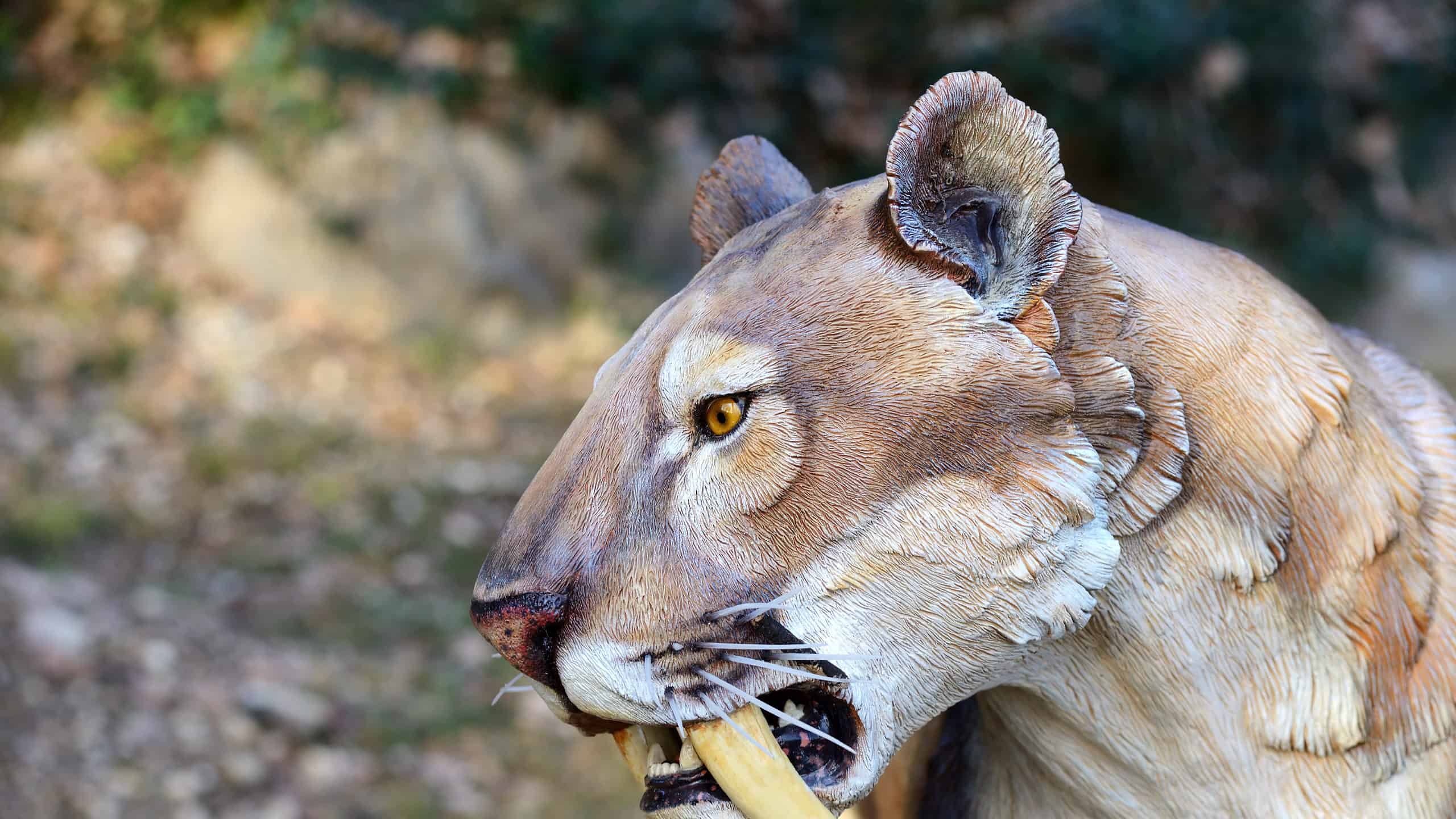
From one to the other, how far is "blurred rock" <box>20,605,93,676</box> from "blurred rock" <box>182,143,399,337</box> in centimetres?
183

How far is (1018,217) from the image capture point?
3.54 feet

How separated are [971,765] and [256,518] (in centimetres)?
316

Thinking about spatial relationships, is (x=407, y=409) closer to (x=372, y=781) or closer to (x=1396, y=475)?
(x=372, y=781)

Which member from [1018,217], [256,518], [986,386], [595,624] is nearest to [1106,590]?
[986,386]

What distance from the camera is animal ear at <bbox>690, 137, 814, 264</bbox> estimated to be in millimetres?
1359

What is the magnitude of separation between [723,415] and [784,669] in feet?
0.71

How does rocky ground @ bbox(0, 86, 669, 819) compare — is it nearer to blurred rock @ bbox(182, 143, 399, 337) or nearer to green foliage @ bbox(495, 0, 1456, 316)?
blurred rock @ bbox(182, 143, 399, 337)

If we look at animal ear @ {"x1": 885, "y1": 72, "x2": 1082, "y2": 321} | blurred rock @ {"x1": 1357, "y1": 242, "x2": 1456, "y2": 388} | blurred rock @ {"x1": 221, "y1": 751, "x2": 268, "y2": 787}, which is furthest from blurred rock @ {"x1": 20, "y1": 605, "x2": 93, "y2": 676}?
blurred rock @ {"x1": 1357, "y1": 242, "x2": 1456, "y2": 388}

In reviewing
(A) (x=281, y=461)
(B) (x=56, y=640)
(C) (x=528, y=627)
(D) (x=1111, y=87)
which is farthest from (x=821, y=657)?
(D) (x=1111, y=87)

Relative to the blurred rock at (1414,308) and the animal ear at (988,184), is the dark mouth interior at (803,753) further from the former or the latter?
the blurred rock at (1414,308)

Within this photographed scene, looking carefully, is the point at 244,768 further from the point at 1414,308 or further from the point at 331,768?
the point at 1414,308

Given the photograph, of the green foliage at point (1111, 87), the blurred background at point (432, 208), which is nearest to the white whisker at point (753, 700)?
the blurred background at point (432, 208)

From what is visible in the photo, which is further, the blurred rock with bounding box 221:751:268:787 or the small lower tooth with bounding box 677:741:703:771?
the blurred rock with bounding box 221:751:268:787

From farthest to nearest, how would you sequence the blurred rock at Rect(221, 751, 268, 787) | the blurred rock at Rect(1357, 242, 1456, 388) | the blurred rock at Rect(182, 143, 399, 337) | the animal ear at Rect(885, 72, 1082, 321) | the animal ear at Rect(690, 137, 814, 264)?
the blurred rock at Rect(1357, 242, 1456, 388), the blurred rock at Rect(182, 143, 399, 337), the blurred rock at Rect(221, 751, 268, 787), the animal ear at Rect(690, 137, 814, 264), the animal ear at Rect(885, 72, 1082, 321)
